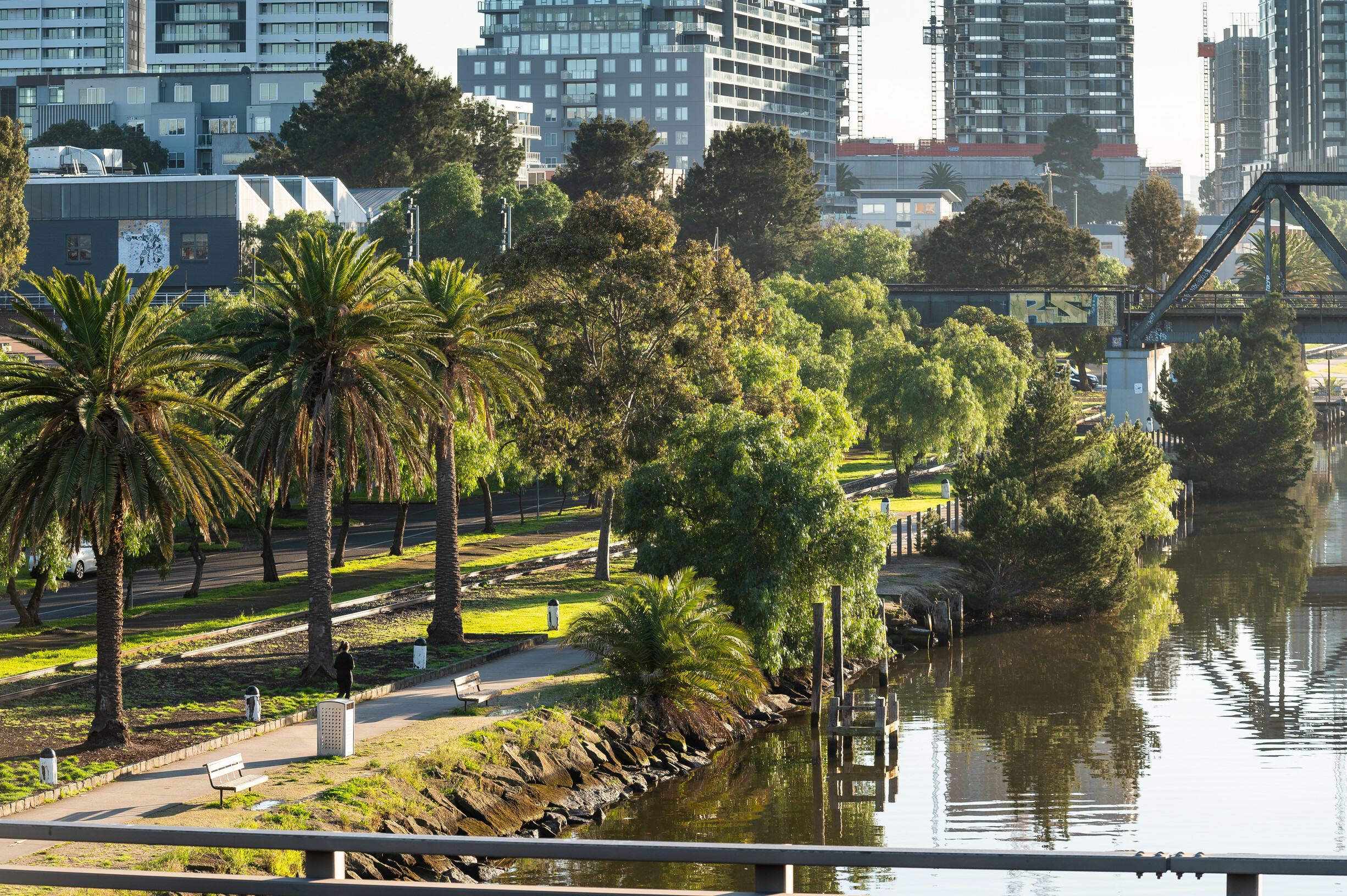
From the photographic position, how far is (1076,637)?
184ft

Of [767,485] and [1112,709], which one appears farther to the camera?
[1112,709]

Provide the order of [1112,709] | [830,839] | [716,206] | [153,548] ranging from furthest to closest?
1. [716,206]
2. [153,548]
3. [1112,709]
4. [830,839]

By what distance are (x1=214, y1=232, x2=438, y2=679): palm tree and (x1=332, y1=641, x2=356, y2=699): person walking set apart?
2.16 metres

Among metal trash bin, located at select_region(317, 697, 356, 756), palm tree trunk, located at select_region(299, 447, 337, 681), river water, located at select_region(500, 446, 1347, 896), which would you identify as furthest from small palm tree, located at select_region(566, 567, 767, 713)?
metal trash bin, located at select_region(317, 697, 356, 756)

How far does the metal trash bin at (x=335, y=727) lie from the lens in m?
30.0

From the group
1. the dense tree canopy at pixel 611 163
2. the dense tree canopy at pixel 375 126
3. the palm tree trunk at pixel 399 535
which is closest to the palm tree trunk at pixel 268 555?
the palm tree trunk at pixel 399 535

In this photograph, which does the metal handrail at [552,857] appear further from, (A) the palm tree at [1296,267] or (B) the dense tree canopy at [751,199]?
(A) the palm tree at [1296,267]

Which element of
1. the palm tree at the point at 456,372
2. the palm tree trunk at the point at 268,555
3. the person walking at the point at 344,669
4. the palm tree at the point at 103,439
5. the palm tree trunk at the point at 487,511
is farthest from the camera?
the palm tree trunk at the point at 487,511

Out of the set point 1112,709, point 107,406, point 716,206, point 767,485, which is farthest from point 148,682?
point 716,206

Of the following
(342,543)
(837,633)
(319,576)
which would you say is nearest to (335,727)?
(319,576)

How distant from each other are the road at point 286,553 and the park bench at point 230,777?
24332mm

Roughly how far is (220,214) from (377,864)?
9413 centimetres

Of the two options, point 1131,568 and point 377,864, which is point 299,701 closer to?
point 377,864

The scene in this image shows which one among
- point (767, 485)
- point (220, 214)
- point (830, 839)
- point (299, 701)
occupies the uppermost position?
point (220, 214)
